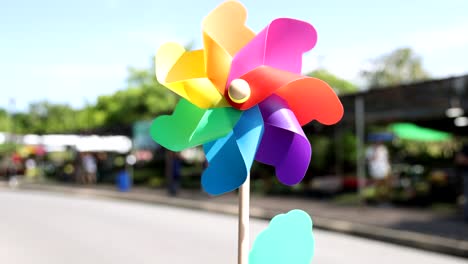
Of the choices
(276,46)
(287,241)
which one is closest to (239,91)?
(276,46)

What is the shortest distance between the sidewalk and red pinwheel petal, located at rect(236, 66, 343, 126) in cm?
631

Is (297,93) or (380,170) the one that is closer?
(297,93)

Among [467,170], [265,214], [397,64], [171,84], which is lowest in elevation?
[265,214]

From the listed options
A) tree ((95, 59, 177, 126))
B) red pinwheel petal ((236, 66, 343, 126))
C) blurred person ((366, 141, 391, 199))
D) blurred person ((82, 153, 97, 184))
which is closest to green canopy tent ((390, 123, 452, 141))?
blurred person ((366, 141, 391, 199))

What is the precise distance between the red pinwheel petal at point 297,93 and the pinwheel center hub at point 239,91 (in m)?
0.04

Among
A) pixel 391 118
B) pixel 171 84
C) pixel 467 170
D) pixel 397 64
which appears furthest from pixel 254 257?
pixel 397 64

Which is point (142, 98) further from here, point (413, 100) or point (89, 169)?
point (413, 100)

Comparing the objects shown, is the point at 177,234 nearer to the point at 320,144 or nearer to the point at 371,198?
the point at 371,198

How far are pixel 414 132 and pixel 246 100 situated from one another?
15763 millimetres

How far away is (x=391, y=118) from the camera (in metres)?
15.0

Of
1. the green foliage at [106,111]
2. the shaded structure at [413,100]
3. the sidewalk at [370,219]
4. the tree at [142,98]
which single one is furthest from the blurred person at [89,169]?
the tree at [142,98]

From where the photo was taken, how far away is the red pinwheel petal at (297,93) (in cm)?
265

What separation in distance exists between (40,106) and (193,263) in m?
105

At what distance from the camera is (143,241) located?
913 centimetres
